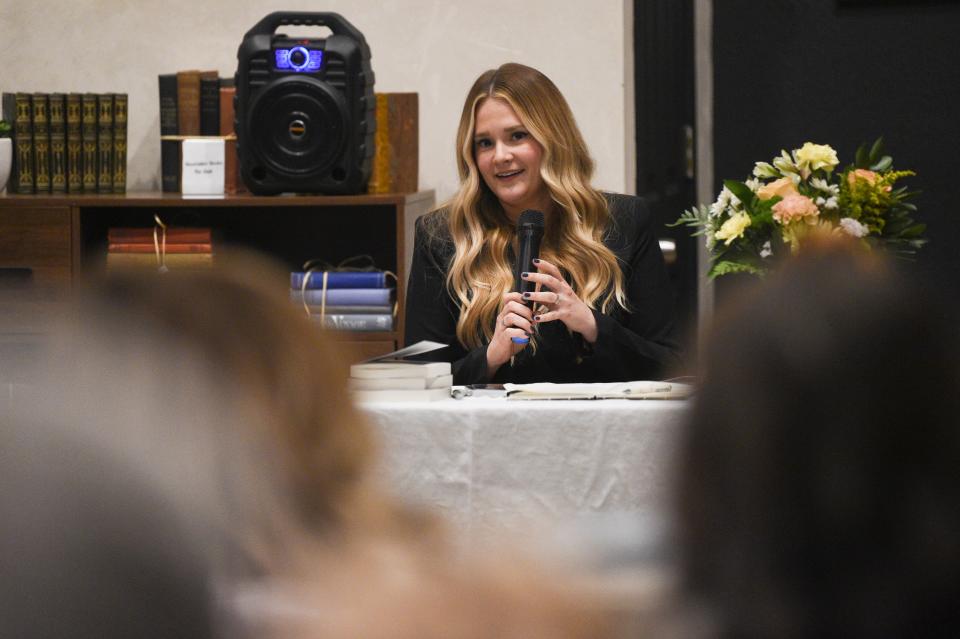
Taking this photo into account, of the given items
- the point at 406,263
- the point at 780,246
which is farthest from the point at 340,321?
the point at 780,246

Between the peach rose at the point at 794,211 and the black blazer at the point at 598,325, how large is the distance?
1.29 feet

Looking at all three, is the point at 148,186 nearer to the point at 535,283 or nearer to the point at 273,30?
the point at 273,30

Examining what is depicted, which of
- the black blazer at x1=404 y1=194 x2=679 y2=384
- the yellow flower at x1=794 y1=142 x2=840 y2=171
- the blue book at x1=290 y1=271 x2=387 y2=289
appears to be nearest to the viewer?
the yellow flower at x1=794 y1=142 x2=840 y2=171

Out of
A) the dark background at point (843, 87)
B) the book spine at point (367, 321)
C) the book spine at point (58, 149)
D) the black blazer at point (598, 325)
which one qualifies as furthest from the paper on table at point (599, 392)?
the book spine at point (58, 149)

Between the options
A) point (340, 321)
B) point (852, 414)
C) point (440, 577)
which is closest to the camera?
point (852, 414)

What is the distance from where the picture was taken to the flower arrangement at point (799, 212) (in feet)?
7.30

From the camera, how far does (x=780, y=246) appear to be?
2223 millimetres

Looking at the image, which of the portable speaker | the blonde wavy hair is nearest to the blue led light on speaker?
the portable speaker

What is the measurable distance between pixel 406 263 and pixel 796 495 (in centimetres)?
293

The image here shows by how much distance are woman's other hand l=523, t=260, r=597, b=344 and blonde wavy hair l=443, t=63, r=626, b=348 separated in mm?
194

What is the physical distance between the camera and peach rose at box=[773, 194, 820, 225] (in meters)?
2.21

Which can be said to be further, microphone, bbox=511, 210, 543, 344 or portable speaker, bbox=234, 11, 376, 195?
portable speaker, bbox=234, 11, 376, 195

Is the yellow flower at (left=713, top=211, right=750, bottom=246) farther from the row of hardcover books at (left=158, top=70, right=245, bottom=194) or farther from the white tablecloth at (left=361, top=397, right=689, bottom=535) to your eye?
the row of hardcover books at (left=158, top=70, right=245, bottom=194)

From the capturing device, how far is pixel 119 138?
3494mm
